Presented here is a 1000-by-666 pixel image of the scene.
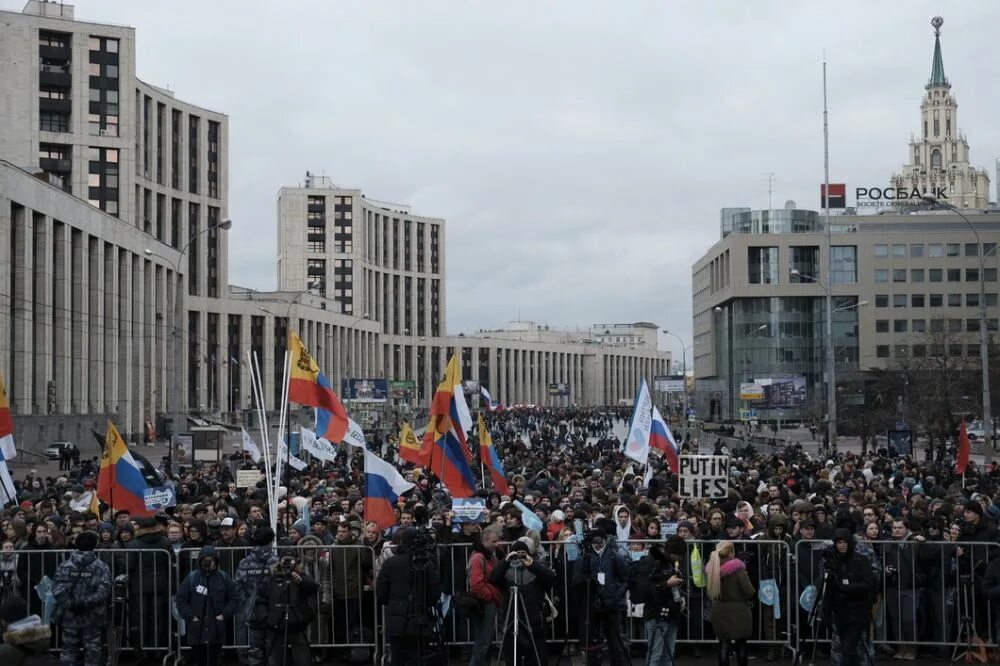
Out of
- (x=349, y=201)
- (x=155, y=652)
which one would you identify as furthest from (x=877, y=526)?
(x=349, y=201)

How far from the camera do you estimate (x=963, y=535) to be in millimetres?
12352

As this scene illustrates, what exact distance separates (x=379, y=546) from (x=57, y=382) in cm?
4812

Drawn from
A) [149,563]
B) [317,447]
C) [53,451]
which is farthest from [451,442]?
[53,451]

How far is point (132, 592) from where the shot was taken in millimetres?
12336

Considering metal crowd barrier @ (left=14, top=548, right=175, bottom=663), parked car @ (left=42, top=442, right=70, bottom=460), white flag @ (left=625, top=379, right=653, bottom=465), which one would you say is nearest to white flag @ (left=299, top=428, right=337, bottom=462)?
white flag @ (left=625, top=379, right=653, bottom=465)

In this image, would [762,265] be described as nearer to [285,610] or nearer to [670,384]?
[670,384]

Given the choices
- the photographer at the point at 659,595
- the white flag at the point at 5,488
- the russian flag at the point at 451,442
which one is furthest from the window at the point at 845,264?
the photographer at the point at 659,595

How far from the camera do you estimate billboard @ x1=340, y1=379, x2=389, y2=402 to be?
95.0 metres

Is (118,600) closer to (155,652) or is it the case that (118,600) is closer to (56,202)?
(155,652)

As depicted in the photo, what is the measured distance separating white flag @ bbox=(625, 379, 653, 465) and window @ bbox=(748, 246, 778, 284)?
7480 cm

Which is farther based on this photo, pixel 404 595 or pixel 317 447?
pixel 317 447

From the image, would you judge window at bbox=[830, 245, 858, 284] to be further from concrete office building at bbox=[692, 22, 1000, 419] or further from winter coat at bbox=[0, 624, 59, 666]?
winter coat at bbox=[0, 624, 59, 666]

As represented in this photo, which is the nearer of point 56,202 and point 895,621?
point 895,621

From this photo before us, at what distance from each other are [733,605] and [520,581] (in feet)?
6.46
